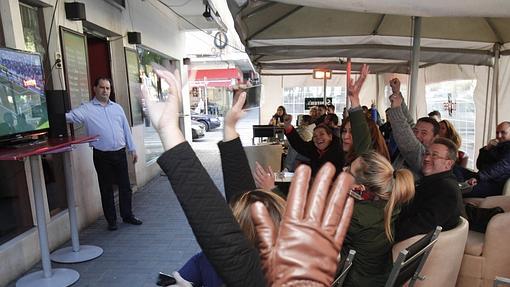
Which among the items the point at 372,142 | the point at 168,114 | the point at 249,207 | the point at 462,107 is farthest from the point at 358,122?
the point at 462,107

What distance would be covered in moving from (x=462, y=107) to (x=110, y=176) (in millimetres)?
5576

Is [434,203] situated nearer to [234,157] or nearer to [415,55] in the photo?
[234,157]

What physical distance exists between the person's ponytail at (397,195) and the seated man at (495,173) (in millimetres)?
2020

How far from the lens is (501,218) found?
90.4 inches

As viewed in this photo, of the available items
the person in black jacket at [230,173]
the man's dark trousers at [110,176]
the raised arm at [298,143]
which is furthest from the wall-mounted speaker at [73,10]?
the person in black jacket at [230,173]

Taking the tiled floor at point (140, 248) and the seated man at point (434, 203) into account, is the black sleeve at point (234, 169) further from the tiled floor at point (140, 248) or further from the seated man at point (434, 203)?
the tiled floor at point (140, 248)

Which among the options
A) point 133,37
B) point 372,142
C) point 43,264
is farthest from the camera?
point 133,37

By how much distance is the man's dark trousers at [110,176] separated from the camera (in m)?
4.07

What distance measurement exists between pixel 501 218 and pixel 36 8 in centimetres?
460

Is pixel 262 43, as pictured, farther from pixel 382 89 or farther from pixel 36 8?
pixel 382 89

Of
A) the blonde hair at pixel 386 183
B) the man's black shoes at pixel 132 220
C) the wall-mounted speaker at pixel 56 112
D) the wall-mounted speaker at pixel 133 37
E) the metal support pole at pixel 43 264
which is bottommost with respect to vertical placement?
the man's black shoes at pixel 132 220

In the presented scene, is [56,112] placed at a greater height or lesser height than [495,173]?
greater

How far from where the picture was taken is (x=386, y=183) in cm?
187

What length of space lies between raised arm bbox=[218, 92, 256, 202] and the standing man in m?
2.91
